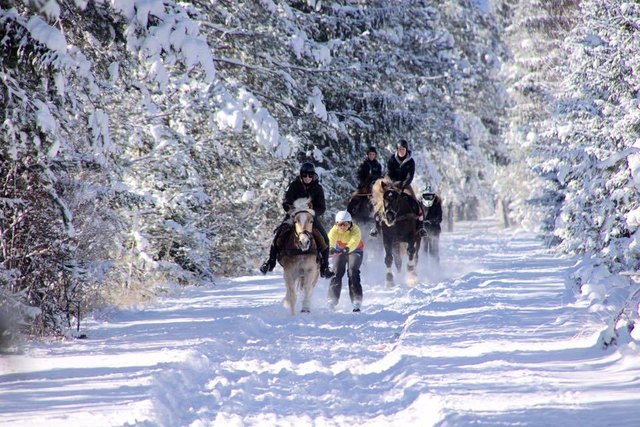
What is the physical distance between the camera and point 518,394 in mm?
5973

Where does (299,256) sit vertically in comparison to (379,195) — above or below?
below

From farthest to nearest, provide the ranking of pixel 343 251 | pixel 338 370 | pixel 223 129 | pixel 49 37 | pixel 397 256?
pixel 397 256 → pixel 223 129 → pixel 343 251 → pixel 338 370 → pixel 49 37

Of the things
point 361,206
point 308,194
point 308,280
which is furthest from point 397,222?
point 308,280

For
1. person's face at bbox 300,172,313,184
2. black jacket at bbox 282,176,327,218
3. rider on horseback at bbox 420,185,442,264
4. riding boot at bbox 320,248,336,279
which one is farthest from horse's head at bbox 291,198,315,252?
rider on horseback at bbox 420,185,442,264

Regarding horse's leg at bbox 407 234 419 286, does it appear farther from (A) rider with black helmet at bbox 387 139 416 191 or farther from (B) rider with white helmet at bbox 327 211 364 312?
(B) rider with white helmet at bbox 327 211 364 312

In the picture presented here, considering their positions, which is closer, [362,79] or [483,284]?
[483,284]

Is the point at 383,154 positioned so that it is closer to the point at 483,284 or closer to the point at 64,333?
the point at 483,284

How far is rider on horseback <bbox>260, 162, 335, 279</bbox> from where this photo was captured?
40.9ft

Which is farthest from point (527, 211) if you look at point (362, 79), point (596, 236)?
point (596, 236)

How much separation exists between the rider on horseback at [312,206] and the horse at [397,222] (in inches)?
136

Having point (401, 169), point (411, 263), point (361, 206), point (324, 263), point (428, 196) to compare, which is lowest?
point (411, 263)

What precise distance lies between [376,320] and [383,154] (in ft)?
41.2

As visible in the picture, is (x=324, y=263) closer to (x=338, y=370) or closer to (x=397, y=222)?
(x=397, y=222)

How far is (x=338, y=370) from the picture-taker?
7523 millimetres
